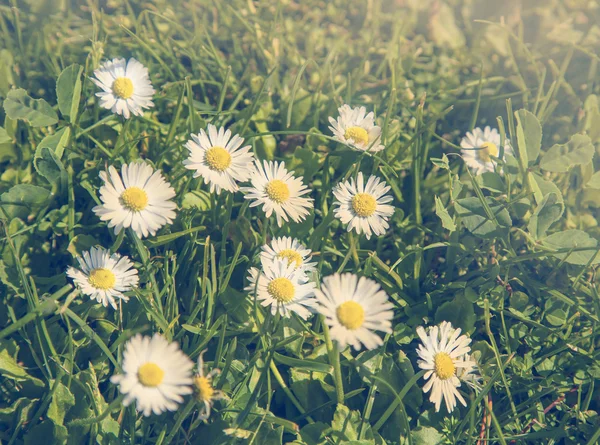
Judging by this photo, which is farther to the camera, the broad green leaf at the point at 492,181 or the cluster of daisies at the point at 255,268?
the broad green leaf at the point at 492,181

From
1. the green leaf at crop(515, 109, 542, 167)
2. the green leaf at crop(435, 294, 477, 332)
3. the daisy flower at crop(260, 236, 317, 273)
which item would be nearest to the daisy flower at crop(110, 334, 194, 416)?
the daisy flower at crop(260, 236, 317, 273)

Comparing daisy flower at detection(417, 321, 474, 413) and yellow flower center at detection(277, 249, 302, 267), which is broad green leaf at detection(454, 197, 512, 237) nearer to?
daisy flower at detection(417, 321, 474, 413)

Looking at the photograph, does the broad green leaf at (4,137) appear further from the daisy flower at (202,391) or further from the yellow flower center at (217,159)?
the daisy flower at (202,391)

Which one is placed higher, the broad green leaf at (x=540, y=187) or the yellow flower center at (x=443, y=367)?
the broad green leaf at (x=540, y=187)

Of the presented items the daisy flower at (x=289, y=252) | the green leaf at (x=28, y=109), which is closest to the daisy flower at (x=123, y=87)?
the green leaf at (x=28, y=109)

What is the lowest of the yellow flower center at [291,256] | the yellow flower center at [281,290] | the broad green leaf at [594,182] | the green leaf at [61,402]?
the green leaf at [61,402]

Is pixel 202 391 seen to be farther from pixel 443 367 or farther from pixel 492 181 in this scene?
pixel 492 181
